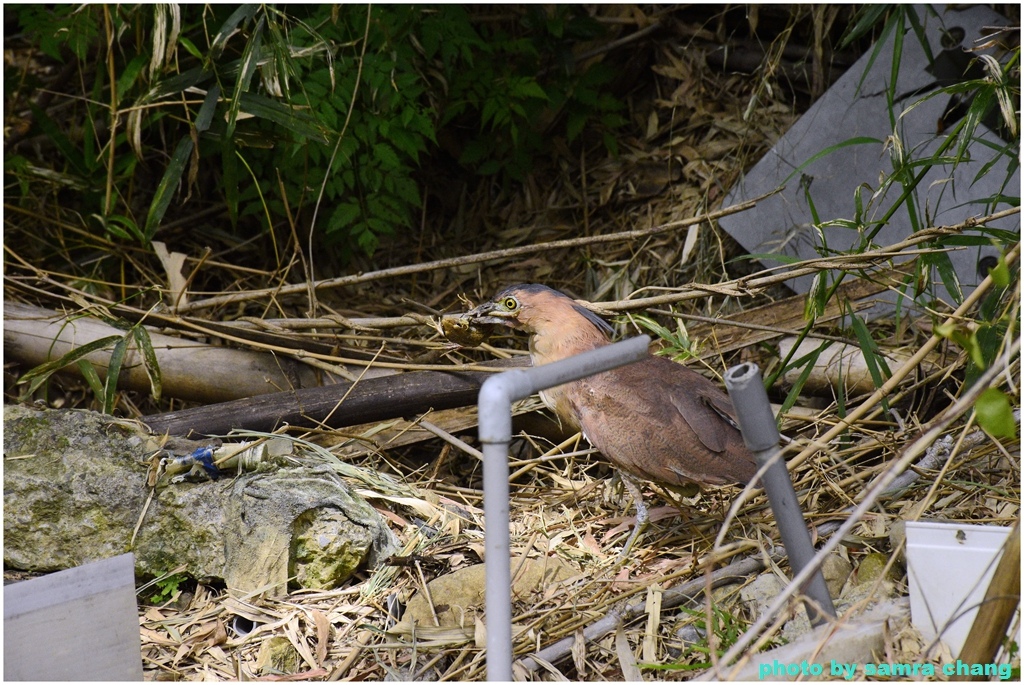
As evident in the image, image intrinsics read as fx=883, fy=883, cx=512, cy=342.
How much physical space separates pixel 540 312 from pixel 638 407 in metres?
0.40

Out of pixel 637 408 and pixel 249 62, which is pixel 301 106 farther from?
pixel 637 408

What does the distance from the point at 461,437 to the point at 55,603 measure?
5.40 ft

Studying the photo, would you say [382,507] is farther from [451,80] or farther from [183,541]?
[451,80]

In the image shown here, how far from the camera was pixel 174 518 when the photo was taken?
2.51m

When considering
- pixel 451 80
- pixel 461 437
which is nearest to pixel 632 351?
pixel 461 437

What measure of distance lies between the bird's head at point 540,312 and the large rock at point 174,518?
2.28 ft

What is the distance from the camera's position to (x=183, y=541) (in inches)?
97.7

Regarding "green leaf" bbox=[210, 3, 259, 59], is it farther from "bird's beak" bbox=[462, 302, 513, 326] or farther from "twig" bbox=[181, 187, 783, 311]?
"bird's beak" bbox=[462, 302, 513, 326]

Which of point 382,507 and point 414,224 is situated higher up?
point 414,224

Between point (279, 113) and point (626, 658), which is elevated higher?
point (279, 113)

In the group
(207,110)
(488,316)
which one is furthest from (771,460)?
(207,110)

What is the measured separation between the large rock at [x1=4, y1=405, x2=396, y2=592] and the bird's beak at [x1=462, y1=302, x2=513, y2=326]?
64 centimetres

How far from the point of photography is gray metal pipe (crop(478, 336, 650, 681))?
4.14 feet

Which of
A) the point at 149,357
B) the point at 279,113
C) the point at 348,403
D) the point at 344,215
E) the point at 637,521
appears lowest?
the point at 637,521
